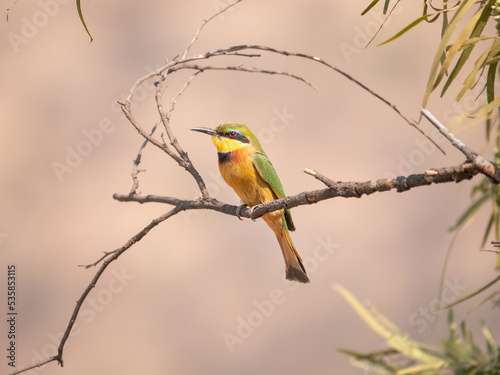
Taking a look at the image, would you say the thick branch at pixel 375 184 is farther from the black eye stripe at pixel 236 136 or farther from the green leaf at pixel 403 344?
the black eye stripe at pixel 236 136

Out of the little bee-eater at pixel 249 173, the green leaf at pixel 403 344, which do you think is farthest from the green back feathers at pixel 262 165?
the green leaf at pixel 403 344

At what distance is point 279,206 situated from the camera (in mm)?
877

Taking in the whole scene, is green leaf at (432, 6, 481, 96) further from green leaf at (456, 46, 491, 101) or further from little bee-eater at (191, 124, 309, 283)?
little bee-eater at (191, 124, 309, 283)

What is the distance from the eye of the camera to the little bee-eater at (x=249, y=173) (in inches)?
60.6

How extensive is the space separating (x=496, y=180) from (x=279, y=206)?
13.7 inches

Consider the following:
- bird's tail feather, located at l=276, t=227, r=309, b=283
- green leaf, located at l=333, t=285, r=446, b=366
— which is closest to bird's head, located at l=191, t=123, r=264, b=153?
bird's tail feather, located at l=276, t=227, r=309, b=283

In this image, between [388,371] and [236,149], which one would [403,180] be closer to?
[388,371]

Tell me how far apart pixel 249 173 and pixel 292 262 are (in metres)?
0.28

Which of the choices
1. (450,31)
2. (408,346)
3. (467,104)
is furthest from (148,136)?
(467,104)

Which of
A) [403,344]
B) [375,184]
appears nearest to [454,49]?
[375,184]

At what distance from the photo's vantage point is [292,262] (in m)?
1.51

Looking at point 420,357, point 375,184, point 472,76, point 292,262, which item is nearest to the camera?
point 375,184

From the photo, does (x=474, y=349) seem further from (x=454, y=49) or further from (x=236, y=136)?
(x=236, y=136)

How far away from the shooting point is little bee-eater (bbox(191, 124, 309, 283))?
1.54 metres
